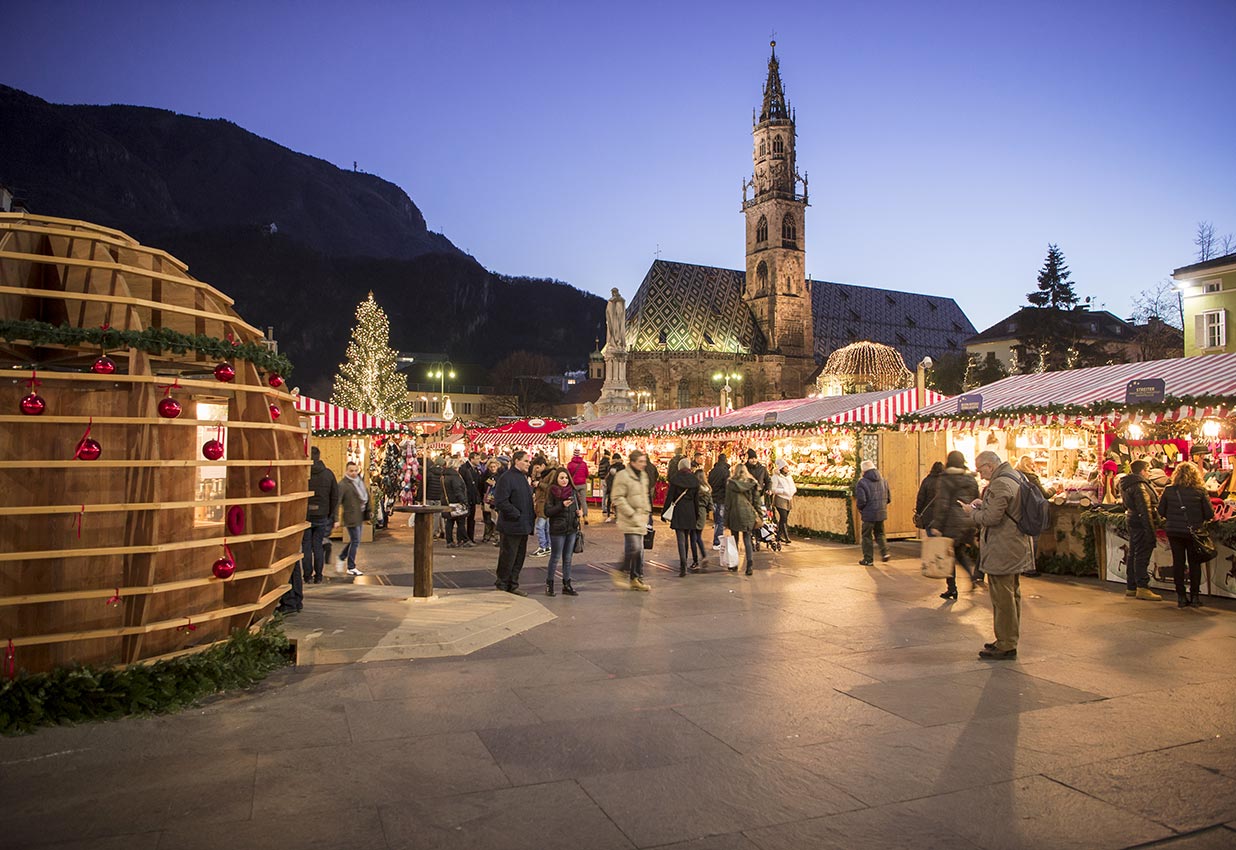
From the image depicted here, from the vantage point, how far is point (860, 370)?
3894cm

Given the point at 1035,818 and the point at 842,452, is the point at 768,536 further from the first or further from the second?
the point at 1035,818

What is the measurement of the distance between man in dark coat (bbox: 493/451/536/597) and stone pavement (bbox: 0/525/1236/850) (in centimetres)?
231

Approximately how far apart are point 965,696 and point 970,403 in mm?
9996

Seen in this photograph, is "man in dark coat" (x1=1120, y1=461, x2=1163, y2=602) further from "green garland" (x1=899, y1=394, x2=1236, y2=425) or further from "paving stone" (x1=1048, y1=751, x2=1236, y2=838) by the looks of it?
"paving stone" (x1=1048, y1=751, x2=1236, y2=838)

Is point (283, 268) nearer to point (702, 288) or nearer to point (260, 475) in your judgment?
point (702, 288)

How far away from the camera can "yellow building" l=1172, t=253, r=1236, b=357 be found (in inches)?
1169

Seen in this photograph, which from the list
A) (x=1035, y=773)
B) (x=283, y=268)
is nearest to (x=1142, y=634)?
(x=1035, y=773)

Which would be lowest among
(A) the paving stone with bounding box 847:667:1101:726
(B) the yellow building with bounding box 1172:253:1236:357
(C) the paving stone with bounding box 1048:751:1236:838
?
(C) the paving stone with bounding box 1048:751:1236:838

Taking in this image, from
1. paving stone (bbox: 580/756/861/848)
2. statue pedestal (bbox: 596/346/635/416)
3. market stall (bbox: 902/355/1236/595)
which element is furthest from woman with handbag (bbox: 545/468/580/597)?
statue pedestal (bbox: 596/346/635/416)

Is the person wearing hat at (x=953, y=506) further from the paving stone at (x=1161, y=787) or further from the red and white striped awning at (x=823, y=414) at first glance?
the red and white striped awning at (x=823, y=414)

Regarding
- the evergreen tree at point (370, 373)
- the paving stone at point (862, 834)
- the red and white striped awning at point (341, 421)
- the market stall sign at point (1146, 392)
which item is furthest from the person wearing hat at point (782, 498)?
the evergreen tree at point (370, 373)

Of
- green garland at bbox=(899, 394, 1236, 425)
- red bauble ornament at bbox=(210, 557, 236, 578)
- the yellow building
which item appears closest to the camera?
red bauble ornament at bbox=(210, 557, 236, 578)

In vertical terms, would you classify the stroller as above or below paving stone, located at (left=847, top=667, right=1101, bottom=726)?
above

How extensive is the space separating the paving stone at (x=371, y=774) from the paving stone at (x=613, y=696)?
778 mm
